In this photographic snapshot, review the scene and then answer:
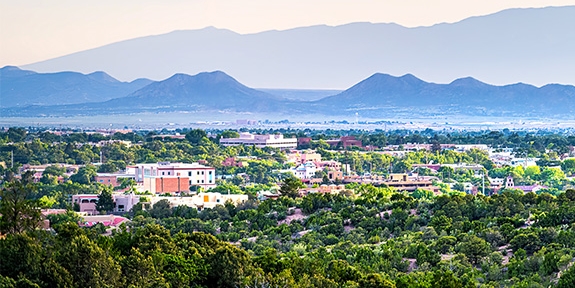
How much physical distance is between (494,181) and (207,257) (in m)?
47.9

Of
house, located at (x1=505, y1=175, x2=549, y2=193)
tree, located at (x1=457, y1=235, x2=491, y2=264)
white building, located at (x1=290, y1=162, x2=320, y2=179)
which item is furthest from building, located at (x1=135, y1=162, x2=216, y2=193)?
tree, located at (x1=457, y1=235, x2=491, y2=264)

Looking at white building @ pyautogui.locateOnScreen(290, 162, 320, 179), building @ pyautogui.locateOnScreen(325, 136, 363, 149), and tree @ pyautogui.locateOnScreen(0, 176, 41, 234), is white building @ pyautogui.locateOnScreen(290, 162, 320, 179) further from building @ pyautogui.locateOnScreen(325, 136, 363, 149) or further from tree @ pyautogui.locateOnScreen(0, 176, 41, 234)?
tree @ pyautogui.locateOnScreen(0, 176, 41, 234)

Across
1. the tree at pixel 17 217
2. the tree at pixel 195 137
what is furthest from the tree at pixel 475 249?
the tree at pixel 195 137

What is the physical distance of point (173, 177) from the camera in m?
65.8

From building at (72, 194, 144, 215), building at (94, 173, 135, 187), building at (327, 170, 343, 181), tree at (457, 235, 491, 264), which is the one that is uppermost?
tree at (457, 235, 491, 264)

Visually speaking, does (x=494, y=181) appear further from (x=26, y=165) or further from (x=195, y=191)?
(x=26, y=165)

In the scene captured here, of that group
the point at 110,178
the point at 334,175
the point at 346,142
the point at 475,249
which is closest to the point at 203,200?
the point at 110,178

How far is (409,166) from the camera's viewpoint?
7925cm

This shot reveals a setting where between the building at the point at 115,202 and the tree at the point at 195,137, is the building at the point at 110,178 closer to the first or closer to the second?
the building at the point at 115,202

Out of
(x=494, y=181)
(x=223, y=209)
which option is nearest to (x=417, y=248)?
(x=223, y=209)

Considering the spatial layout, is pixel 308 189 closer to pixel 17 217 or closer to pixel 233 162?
pixel 233 162

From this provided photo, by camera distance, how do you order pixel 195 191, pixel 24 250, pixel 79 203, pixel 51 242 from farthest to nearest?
pixel 195 191 → pixel 79 203 → pixel 51 242 → pixel 24 250

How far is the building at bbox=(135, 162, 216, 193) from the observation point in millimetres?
64938

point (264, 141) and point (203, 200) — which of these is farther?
point (264, 141)
